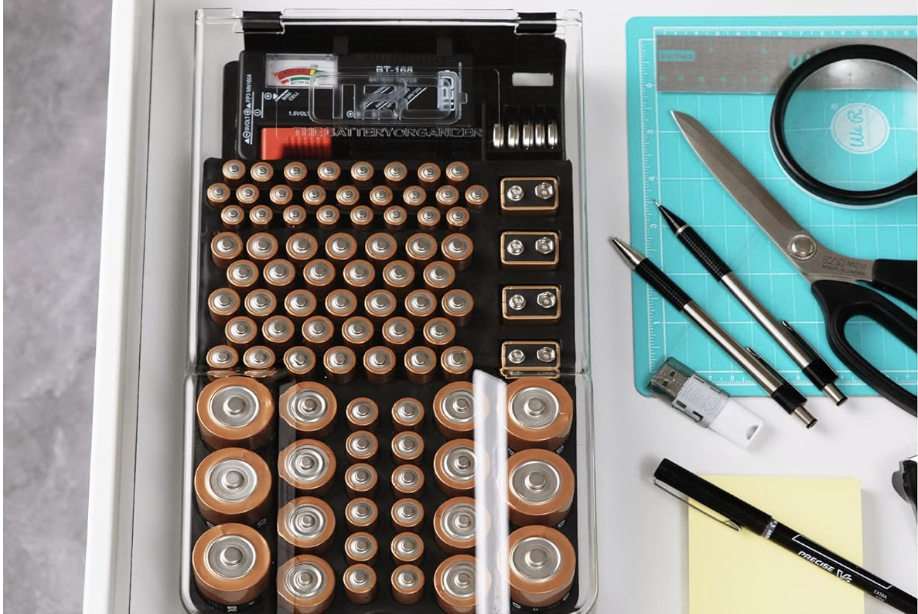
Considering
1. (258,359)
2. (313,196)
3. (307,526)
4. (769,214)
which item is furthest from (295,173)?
(769,214)

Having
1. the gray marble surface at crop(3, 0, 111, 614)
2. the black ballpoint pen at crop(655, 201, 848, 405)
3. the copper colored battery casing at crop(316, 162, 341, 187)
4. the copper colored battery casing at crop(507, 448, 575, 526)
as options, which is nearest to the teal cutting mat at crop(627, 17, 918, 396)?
the black ballpoint pen at crop(655, 201, 848, 405)

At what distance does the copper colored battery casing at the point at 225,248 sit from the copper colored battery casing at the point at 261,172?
0.13 ft

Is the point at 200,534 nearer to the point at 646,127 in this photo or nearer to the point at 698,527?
the point at 698,527

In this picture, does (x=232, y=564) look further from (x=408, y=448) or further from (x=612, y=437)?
(x=612, y=437)

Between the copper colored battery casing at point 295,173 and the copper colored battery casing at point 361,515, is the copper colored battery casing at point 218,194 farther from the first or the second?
the copper colored battery casing at point 361,515

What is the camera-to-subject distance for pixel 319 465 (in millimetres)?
564

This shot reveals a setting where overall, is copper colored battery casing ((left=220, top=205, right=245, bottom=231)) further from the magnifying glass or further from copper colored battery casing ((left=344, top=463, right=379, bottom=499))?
the magnifying glass

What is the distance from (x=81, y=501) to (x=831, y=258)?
2.13ft

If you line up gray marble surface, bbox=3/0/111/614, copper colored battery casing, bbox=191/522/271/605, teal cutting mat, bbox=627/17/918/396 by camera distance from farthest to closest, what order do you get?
gray marble surface, bbox=3/0/111/614, teal cutting mat, bbox=627/17/918/396, copper colored battery casing, bbox=191/522/271/605

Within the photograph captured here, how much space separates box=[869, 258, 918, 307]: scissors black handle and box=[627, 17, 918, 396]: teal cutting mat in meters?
0.02

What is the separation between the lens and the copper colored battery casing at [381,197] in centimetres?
62

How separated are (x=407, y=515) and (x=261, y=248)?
19 centimetres

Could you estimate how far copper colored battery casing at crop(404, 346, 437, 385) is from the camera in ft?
1.91

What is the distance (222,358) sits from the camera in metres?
0.59
